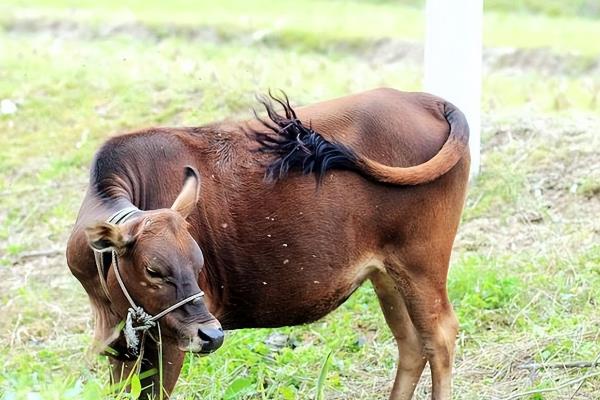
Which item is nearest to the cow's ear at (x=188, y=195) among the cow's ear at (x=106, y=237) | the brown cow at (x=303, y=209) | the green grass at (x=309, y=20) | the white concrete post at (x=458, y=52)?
the brown cow at (x=303, y=209)

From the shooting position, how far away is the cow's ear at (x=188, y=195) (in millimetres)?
4906

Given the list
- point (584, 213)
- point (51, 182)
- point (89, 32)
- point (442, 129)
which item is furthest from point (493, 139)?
point (89, 32)

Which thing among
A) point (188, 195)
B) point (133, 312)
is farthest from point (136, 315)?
point (188, 195)

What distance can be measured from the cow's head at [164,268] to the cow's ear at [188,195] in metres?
0.16

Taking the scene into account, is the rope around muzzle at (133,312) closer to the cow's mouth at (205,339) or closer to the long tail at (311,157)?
the cow's mouth at (205,339)

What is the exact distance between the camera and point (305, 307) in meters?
5.62

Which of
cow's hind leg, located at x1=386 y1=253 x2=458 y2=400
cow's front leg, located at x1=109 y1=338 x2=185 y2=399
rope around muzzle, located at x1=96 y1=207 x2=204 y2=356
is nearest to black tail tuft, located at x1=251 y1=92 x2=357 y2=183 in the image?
cow's hind leg, located at x1=386 y1=253 x2=458 y2=400

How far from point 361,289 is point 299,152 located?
209 cm

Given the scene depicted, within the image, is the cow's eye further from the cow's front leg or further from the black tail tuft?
the black tail tuft

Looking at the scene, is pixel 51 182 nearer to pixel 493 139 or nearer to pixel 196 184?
pixel 493 139

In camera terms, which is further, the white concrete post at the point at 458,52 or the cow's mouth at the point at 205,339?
the white concrete post at the point at 458,52

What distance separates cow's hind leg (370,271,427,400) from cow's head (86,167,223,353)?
5.08 ft

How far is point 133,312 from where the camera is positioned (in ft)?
15.6

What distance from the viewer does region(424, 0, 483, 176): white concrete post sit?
26.6ft
